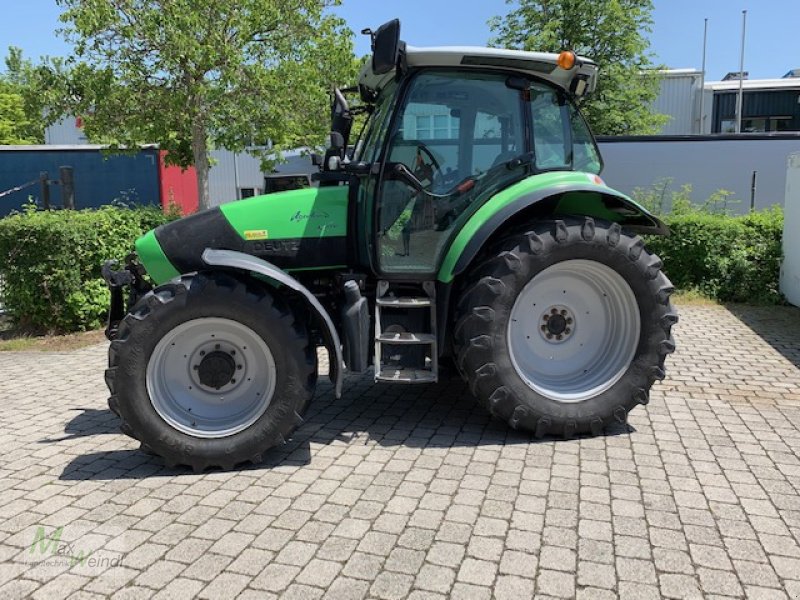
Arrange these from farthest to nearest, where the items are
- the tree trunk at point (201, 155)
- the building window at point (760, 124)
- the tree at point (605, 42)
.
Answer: the building window at point (760, 124) → the tree at point (605, 42) → the tree trunk at point (201, 155)

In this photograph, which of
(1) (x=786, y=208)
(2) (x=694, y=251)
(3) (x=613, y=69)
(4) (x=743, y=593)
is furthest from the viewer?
(3) (x=613, y=69)

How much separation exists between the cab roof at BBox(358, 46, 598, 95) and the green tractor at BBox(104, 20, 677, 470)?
0.5 inches

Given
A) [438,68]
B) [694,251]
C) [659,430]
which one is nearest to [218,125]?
[438,68]

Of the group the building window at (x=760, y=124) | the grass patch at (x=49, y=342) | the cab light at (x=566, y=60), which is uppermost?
the building window at (x=760, y=124)

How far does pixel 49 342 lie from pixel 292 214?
499cm

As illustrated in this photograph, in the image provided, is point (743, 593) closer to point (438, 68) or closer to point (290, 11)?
point (438, 68)

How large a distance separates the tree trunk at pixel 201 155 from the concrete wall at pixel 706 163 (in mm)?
9059

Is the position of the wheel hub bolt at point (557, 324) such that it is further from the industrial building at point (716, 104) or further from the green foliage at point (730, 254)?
the industrial building at point (716, 104)

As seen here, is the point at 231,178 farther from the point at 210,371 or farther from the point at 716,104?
the point at 210,371

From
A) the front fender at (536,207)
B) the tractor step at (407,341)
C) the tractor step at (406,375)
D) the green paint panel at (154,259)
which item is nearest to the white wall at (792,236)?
the front fender at (536,207)

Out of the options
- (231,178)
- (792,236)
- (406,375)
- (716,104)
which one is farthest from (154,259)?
(716,104)

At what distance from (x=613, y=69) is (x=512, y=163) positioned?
18572mm

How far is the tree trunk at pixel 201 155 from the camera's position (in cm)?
1080

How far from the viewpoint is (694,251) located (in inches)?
406
